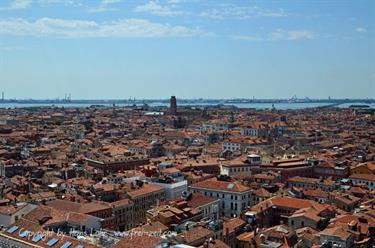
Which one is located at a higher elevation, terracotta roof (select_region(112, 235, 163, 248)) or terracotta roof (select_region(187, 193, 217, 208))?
terracotta roof (select_region(112, 235, 163, 248))

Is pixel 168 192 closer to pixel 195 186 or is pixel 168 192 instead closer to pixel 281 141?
pixel 195 186

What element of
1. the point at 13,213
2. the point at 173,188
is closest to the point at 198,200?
the point at 173,188

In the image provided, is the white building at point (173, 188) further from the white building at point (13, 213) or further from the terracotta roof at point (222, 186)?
the white building at point (13, 213)

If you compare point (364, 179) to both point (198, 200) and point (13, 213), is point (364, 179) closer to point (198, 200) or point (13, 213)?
point (198, 200)

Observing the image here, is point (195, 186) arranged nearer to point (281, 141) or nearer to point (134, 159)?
point (134, 159)

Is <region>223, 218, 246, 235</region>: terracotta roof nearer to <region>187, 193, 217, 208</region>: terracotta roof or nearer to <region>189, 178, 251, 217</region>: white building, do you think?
<region>187, 193, 217, 208</region>: terracotta roof

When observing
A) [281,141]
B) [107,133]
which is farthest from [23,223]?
[107,133]

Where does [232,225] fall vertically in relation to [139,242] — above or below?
below

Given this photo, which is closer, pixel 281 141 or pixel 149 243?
pixel 149 243

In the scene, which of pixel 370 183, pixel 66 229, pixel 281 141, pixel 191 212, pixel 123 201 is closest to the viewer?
pixel 66 229

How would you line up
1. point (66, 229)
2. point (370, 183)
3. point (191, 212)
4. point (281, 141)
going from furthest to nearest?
point (281, 141) → point (370, 183) → point (191, 212) → point (66, 229)

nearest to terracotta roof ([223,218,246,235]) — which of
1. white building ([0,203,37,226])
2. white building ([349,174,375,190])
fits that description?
white building ([0,203,37,226])
